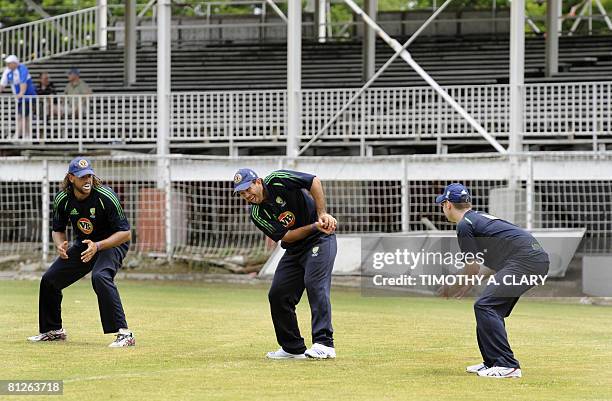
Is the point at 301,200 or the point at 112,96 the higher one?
the point at 112,96

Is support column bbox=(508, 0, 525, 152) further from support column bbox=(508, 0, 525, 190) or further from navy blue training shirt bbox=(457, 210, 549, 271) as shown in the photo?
navy blue training shirt bbox=(457, 210, 549, 271)

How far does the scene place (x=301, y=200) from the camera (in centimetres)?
1227

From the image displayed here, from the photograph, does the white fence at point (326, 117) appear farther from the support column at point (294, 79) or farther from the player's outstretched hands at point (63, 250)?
the player's outstretched hands at point (63, 250)

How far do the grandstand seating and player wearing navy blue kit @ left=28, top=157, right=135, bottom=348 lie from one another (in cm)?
1721

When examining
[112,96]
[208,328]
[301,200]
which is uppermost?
[112,96]

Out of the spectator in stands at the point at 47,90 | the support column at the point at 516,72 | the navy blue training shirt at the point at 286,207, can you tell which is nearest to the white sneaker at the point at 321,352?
the navy blue training shirt at the point at 286,207

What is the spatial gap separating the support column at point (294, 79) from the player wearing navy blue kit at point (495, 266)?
15.3 meters

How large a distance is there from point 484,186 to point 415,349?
40.7 ft

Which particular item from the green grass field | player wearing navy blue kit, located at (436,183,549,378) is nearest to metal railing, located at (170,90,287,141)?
the green grass field

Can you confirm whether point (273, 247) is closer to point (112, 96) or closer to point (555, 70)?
point (112, 96)

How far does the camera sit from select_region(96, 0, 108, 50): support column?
36.9 m

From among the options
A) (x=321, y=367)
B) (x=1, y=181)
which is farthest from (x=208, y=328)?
(x=1, y=181)

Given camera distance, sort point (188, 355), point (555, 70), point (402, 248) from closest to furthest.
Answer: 1. point (188, 355)
2. point (402, 248)
3. point (555, 70)

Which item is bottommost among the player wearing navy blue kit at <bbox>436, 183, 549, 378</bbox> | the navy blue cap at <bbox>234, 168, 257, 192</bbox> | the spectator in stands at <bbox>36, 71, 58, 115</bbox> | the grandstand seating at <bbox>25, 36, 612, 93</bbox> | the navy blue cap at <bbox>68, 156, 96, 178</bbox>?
the player wearing navy blue kit at <bbox>436, 183, 549, 378</bbox>
